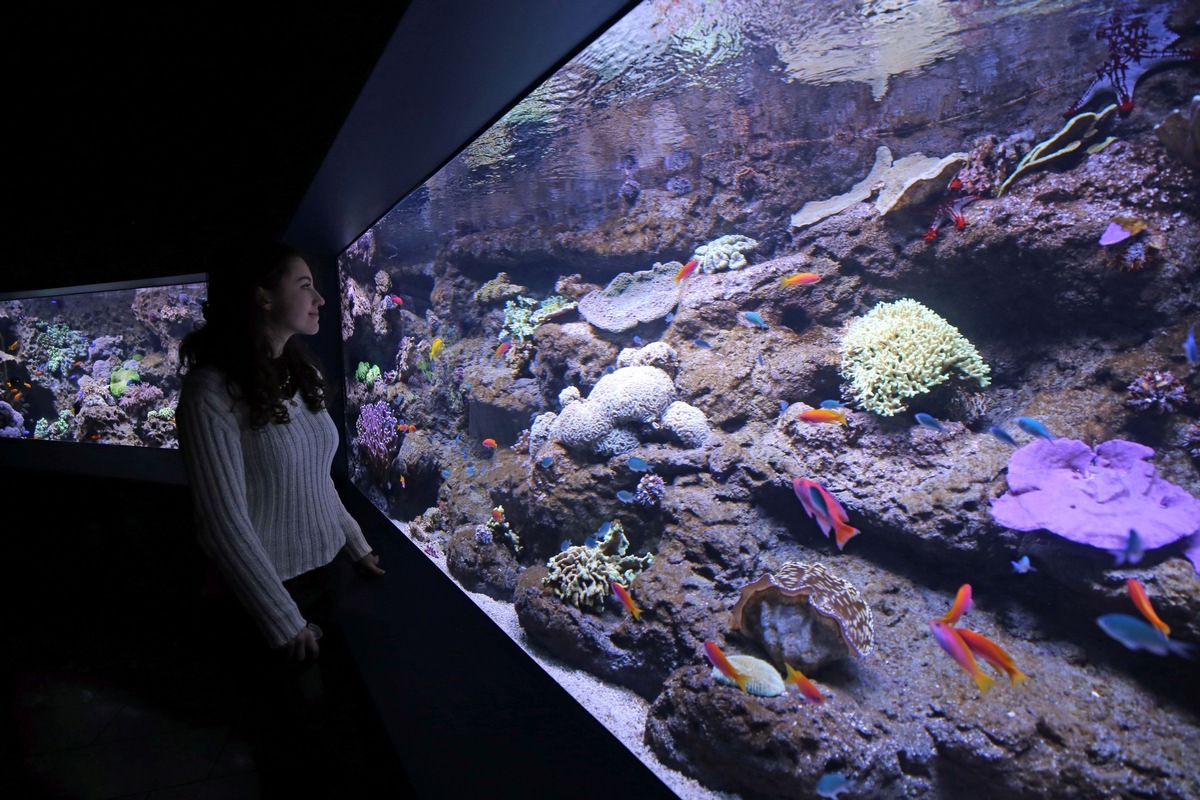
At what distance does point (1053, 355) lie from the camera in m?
4.11

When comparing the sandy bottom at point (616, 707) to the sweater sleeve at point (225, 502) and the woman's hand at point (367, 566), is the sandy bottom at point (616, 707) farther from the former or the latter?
the sweater sleeve at point (225, 502)

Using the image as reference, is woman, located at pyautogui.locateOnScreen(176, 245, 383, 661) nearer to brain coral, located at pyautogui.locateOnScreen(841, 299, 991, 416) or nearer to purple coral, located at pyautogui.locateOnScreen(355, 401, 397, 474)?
brain coral, located at pyautogui.locateOnScreen(841, 299, 991, 416)

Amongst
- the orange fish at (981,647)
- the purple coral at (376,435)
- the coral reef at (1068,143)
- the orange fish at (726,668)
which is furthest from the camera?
the purple coral at (376,435)

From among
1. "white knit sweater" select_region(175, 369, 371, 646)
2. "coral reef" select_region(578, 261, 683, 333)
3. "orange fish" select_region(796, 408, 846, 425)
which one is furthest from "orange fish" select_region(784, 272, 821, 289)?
"white knit sweater" select_region(175, 369, 371, 646)

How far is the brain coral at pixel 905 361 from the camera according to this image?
13.2 ft

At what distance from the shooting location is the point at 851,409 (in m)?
4.18

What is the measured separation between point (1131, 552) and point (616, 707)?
3.06 meters

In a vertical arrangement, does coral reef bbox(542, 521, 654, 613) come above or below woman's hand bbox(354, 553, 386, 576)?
below

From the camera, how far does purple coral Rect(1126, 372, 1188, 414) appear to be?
10.5 feet

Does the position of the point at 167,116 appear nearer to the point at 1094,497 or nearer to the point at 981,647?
the point at 981,647

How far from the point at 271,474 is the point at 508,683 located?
1.39 meters

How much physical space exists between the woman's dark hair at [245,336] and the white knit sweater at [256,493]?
0.05 meters

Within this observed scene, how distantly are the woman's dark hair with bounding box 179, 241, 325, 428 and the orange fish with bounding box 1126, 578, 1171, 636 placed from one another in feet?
13.2

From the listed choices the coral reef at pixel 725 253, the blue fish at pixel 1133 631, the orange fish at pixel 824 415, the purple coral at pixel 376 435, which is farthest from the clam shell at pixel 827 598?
the purple coral at pixel 376 435
